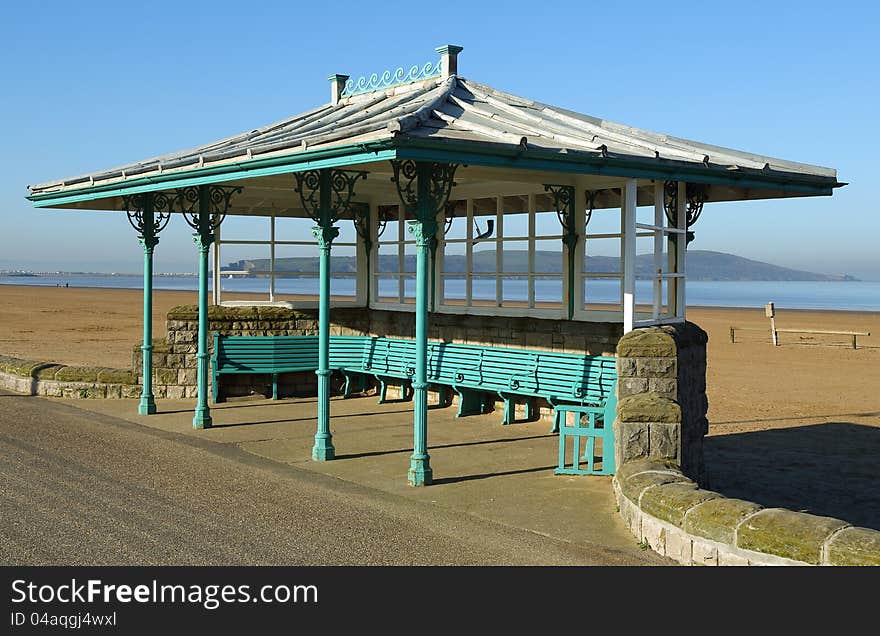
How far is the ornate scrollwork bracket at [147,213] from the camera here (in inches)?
537

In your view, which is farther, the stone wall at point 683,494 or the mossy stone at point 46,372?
the mossy stone at point 46,372

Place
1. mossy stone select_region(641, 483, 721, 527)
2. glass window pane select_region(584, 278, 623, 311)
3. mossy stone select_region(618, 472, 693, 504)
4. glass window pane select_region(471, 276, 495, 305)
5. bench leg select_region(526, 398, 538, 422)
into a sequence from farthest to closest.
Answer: glass window pane select_region(471, 276, 495, 305)
glass window pane select_region(584, 278, 623, 311)
bench leg select_region(526, 398, 538, 422)
mossy stone select_region(618, 472, 693, 504)
mossy stone select_region(641, 483, 721, 527)

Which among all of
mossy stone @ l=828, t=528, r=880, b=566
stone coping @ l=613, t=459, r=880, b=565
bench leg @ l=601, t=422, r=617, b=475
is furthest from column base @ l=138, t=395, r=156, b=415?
mossy stone @ l=828, t=528, r=880, b=566

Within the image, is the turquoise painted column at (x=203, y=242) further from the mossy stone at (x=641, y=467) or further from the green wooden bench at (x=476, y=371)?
the mossy stone at (x=641, y=467)

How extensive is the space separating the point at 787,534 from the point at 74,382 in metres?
12.2

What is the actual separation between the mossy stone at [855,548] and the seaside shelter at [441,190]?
4.33m

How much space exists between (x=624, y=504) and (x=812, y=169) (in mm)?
5714

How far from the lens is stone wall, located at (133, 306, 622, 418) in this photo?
13.9 meters

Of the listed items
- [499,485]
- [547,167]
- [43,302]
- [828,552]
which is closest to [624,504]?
[499,485]

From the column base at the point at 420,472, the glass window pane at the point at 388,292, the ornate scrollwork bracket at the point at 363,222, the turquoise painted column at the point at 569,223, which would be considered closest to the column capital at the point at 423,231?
the column base at the point at 420,472

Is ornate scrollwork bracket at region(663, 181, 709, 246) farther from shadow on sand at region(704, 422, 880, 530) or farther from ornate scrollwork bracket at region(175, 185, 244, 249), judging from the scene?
ornate scrollwork bracket at region(175, 185, 244, 249)

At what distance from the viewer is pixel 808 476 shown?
35.2 feet

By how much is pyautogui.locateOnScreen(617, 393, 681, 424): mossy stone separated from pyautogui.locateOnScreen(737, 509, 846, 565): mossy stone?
7.55ft

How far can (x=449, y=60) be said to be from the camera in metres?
13.0
